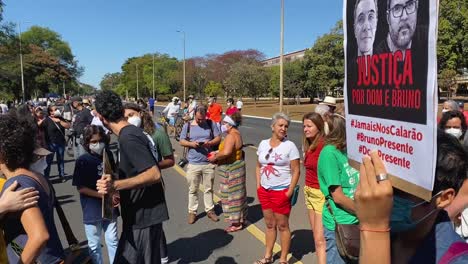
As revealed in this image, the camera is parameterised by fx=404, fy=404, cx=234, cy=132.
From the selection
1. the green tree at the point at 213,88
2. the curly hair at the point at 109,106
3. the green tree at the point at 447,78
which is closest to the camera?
the curly hair at the point at 109,106

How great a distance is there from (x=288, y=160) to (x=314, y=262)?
3.75 feet

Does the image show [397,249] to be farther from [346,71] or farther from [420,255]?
[346,71]

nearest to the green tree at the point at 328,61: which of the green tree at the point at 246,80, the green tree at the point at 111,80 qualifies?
the green tree at the point at 246,80

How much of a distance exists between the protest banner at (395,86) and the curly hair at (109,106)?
208 centimetres

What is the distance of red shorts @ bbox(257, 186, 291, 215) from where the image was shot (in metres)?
4.30

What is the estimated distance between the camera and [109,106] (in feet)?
9.95

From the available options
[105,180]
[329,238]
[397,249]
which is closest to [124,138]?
[105,180]

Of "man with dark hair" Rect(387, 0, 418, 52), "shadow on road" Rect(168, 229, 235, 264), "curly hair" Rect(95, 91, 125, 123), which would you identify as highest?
"man with dark hair" Rect(387, 0, 418, 52)

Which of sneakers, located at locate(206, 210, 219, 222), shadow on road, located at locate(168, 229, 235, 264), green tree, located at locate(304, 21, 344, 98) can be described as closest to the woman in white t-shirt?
shadow on road, located at locate(168, 229, 235, 264)

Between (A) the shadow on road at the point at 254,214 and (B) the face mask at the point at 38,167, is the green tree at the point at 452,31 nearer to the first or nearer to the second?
(A) the shadow on road at the point at 254,214

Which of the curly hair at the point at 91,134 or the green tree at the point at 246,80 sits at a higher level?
the green tree at the point at 246,80

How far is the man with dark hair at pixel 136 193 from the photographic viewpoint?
2887mm

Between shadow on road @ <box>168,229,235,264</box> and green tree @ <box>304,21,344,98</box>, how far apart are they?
48.9m

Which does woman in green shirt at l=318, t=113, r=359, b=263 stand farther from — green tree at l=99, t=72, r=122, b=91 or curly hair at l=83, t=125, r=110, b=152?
green tree at l=99, t=72, r=122, b=91
